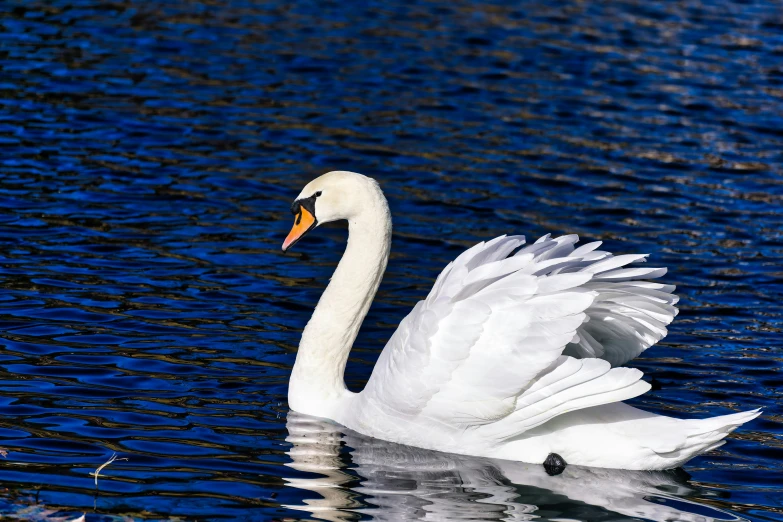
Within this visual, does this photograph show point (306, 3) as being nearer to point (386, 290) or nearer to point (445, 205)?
point (445, 205)

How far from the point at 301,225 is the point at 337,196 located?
0.38 metres

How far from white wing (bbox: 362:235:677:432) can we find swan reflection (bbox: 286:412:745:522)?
26 centimetres

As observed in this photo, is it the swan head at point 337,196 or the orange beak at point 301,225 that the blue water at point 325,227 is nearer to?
the orange beak at point 301,225

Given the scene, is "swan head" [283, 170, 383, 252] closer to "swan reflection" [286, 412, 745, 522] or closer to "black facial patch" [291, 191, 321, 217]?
"black facial patch" [291, 191, 321, 217]

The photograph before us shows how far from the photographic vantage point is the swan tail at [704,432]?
691 cm

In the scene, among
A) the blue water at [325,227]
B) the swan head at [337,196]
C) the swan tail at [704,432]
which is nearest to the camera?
the swan tail at [704,432]

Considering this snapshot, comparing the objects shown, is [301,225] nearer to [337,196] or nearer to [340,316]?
[337,196]

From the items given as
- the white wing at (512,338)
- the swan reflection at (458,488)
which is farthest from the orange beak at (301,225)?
the swan reflection at (458,488)

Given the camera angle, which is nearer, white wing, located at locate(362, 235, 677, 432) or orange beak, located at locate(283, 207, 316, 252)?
white wing, located at locate(362, 235, 677, 432)

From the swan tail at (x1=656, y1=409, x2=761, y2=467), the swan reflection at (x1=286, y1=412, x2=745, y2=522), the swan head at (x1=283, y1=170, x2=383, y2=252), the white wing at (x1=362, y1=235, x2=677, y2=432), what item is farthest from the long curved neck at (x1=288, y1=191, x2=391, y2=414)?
the swan tail at (x1=656, y1=409, x2=761, y2=467)

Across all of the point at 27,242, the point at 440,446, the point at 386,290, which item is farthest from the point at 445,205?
the point at 440,446

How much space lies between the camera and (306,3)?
20.2m

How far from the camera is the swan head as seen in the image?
26.7ft

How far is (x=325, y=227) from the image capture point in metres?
12.6
